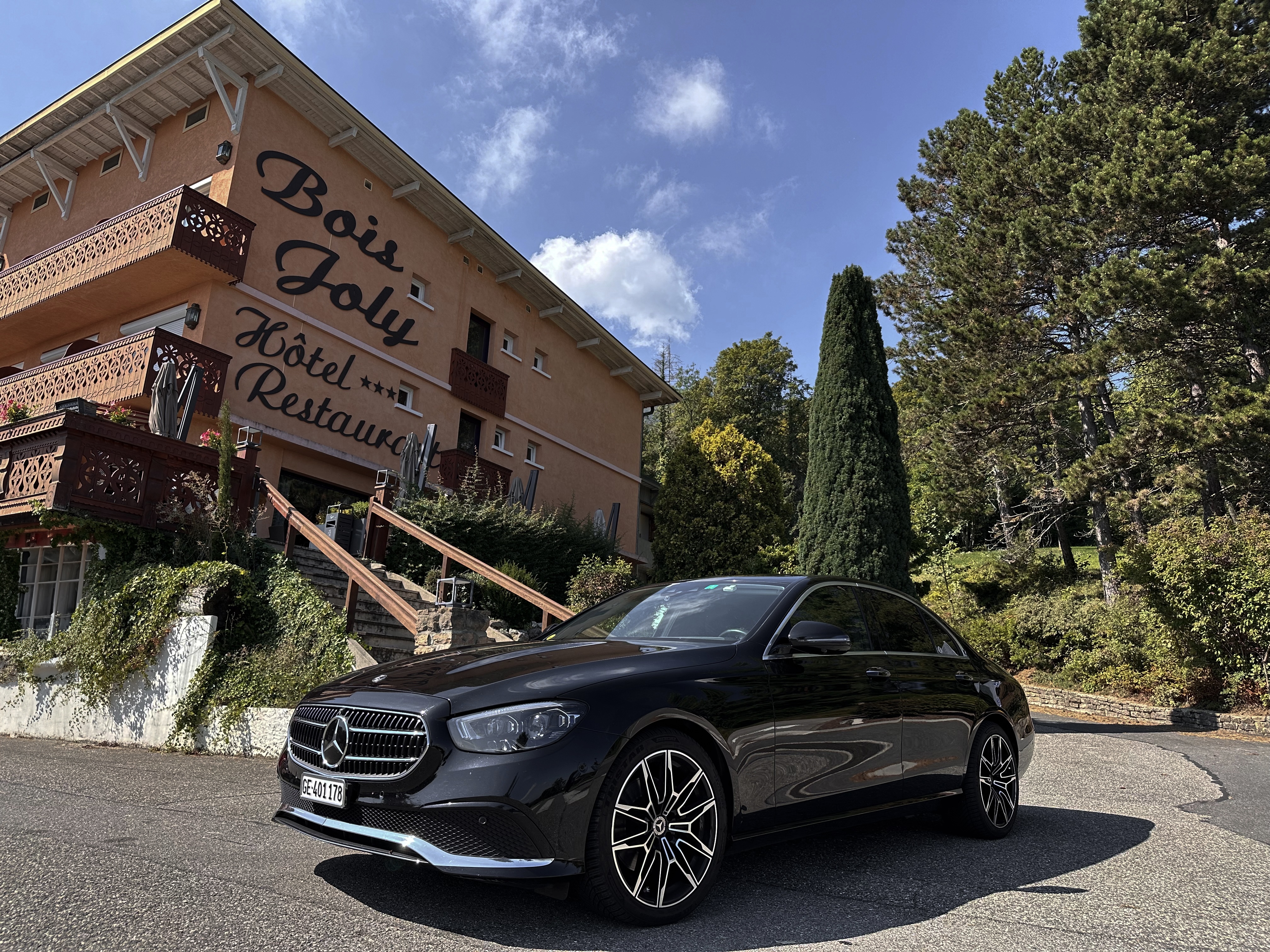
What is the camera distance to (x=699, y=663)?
11.4 ft

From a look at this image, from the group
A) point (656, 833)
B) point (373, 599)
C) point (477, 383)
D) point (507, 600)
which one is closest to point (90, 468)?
point (373, 599)

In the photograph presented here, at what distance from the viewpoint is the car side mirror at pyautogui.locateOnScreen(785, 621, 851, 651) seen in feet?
12.2

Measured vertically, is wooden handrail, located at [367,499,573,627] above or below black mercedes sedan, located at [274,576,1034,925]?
above

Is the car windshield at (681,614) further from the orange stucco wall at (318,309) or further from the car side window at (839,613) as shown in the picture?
the orange stucco wall at (318,309)

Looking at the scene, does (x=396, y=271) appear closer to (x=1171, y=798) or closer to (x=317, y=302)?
(x=317, y=302)

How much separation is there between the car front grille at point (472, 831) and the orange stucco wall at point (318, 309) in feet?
42.8

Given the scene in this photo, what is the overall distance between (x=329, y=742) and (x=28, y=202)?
2336 cm

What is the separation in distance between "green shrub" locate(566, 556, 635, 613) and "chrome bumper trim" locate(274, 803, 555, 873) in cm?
991

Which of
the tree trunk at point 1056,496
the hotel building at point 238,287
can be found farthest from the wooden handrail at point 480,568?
the tree trunk at point 1056,496

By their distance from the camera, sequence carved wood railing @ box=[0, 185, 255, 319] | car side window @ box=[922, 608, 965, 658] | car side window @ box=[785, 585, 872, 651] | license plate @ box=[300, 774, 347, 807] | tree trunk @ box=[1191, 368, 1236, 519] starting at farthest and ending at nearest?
tree trunk @ box=[1191, 368, 1236, 519], carved wood railing @ box=[0, 185, 255, 319], car side window @ box=[922, 608, 965, 658], car side window @ box=[785, 585, 872, 651], license plate @ box=[300, 774, 347, 807]

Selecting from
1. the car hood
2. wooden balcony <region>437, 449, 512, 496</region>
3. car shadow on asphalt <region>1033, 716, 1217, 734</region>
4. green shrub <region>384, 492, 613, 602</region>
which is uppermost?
wooden balcony <region>437, 449, 512, 496</region>

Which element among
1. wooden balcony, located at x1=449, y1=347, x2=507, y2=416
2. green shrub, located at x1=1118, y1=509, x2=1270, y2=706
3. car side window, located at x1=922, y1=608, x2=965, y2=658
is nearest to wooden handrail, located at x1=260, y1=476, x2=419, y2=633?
car side window, located at x1=922, y1=608, x2=965, y2=658

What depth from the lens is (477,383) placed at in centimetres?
2023

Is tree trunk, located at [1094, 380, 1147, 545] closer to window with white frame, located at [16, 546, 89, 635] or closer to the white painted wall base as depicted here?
the white painted wall base
